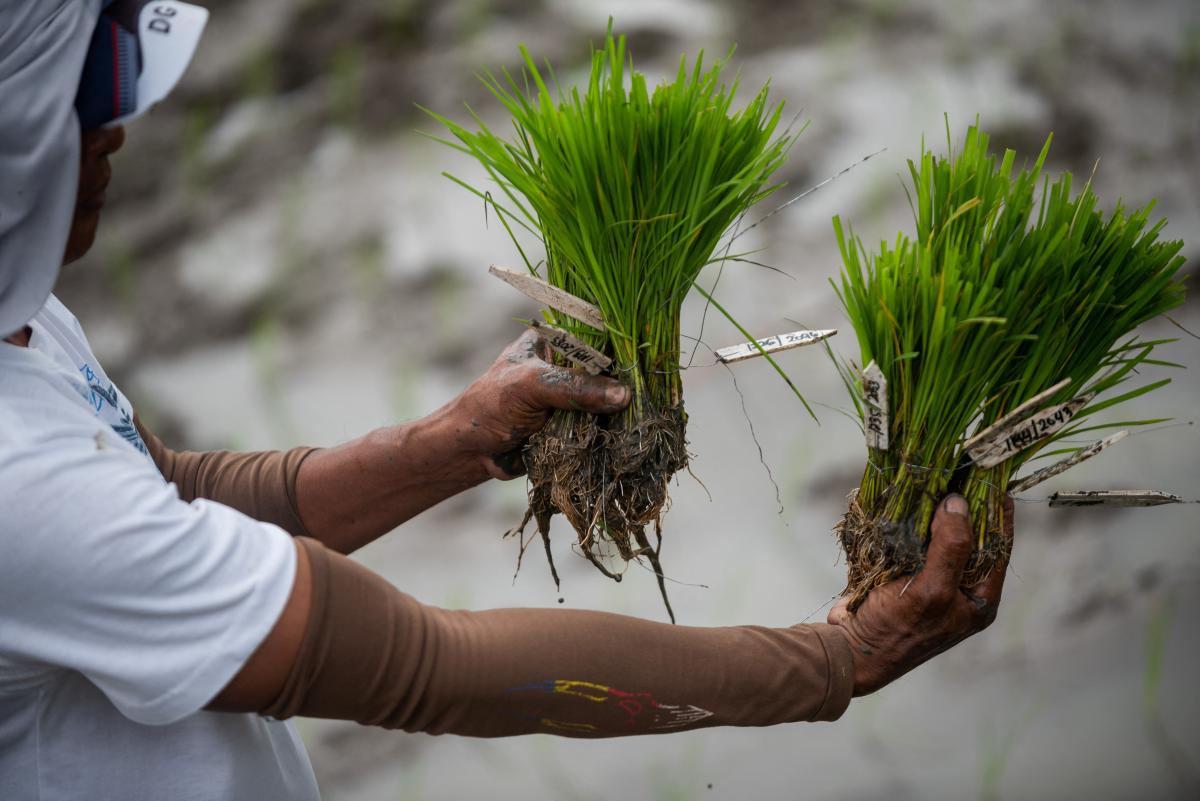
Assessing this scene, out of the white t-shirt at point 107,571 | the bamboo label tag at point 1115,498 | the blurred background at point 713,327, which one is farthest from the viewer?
the blurred background at point 713,327

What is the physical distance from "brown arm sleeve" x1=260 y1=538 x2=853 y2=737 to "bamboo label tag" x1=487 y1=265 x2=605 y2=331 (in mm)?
409

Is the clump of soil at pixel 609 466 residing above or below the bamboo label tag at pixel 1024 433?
below

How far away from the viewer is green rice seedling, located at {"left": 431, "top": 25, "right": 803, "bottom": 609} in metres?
1.19

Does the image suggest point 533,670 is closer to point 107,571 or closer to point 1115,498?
point 107,571

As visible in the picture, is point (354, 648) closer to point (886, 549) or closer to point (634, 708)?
point (634, 708)

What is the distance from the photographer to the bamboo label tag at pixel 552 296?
47.3 inches

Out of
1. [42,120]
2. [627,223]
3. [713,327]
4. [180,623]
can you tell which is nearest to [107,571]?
[180,623]

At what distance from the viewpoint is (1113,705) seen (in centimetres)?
228

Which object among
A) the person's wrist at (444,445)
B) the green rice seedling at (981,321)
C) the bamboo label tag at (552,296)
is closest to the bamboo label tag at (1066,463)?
the green rice seedling at (981,321)

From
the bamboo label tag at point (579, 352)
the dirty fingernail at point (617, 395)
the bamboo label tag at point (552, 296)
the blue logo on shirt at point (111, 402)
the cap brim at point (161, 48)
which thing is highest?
the cap brim at point (161, 48)

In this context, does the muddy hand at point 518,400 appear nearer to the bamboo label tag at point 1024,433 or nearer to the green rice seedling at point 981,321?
the green rice seedling at point 981,321

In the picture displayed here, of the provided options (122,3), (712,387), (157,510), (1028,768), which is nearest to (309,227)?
(712,387)

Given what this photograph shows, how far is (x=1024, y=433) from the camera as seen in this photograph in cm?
109

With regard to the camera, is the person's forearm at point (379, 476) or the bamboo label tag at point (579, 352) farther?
the person's forearm at point (379, 476)
